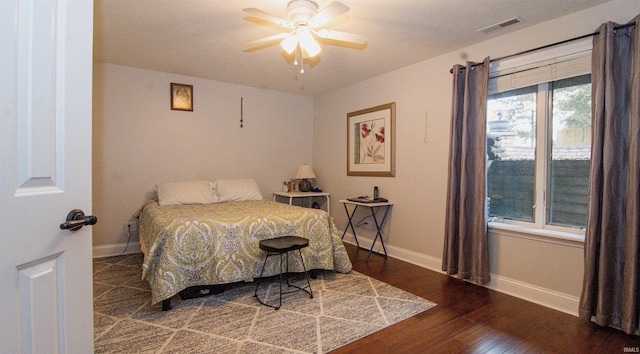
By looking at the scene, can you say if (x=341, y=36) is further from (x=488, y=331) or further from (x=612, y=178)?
(x=488, y=331)

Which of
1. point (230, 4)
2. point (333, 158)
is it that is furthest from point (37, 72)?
point (333, 158)

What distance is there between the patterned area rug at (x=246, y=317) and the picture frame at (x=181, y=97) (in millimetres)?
2229

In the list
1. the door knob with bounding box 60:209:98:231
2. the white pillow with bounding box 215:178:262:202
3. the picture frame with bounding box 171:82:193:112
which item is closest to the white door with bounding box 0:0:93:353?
the door knob with bounding box 60:209:98:231

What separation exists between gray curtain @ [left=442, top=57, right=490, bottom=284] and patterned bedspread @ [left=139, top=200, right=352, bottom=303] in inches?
43.9

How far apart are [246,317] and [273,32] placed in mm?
2446

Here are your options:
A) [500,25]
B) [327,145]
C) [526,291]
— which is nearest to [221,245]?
[526,291]

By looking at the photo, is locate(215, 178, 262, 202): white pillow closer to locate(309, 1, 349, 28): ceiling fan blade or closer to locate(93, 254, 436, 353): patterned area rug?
locate(93, 254, 436, 353): patterned area rug

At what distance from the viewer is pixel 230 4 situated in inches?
92.0

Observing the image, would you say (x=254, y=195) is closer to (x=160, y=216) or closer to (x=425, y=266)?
(x=160, y=216)

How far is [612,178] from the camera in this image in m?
2.13

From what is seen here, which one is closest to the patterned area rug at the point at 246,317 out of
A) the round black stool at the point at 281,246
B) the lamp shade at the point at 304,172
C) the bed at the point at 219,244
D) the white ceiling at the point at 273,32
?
the round black stool at the point at 281,246

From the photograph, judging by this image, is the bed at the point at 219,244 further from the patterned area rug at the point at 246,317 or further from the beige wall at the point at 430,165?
the beige wall at the point at 430,165

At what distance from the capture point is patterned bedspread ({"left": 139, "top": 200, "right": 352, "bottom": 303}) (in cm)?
241

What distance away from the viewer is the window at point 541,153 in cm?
251
